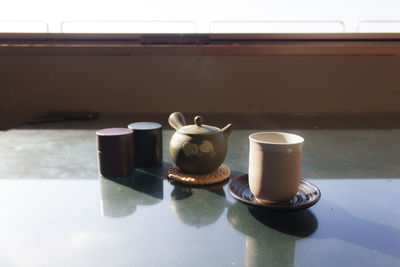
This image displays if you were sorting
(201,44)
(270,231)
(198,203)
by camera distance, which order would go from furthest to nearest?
(201,44), (198,203), (270,231)

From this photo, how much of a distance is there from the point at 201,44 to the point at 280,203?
131 centimetres

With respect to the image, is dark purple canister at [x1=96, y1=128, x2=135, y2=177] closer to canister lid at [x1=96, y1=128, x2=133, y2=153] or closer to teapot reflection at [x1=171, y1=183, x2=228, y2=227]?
canister lid at [x1=96, y1=128, x2=133, y2=153]

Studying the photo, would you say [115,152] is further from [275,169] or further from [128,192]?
[275,169]

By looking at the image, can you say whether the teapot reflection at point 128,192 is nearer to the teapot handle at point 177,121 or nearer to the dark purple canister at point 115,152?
the dark purple canister at point 115,152

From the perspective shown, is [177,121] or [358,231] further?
[177,121]

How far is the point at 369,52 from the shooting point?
65.1 inches

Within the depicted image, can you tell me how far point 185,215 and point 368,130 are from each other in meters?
1.04

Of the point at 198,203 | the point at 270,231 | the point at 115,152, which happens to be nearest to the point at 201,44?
the point at 115,152

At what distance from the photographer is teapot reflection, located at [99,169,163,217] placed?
558 millimetres

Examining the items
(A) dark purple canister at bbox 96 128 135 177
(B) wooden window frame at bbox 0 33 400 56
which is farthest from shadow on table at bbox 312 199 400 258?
(B) wooden window frame at bbox 0 33 400 56

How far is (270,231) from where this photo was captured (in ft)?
1.56

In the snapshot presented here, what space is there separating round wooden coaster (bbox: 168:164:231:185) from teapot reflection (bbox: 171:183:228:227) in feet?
0.03

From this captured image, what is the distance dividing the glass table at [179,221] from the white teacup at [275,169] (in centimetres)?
4

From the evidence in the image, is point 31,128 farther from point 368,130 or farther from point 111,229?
point 368,130
